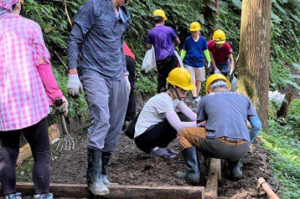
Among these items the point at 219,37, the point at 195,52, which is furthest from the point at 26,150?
the point at 219,37

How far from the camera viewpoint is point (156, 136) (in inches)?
218

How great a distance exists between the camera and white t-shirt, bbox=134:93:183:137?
5289mm

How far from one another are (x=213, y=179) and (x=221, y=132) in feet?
1.64

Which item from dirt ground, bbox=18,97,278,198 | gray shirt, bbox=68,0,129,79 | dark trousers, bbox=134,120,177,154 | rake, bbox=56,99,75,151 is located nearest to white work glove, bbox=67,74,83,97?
gray shirt, bbox=68,0,129,79

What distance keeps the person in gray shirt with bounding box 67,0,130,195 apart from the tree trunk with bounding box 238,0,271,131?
13.0 ft

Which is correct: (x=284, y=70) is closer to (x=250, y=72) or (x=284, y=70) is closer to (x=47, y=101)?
(x=250, y=72)

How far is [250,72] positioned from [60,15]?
411 cm

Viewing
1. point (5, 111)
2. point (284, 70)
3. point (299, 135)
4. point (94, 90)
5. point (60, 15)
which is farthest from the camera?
point (284, 70)

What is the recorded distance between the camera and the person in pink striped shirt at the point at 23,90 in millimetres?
3553

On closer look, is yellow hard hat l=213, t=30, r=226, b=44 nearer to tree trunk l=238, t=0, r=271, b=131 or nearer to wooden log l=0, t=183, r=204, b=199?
tree trunk l=238, t=0, r=271, b=131

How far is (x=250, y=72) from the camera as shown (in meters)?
7.93

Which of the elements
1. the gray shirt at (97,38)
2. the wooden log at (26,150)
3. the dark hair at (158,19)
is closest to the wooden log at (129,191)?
the gray shirt at (97,38)

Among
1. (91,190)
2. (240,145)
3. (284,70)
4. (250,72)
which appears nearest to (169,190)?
(91,190)

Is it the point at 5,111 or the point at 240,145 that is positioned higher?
the point at 5,111
